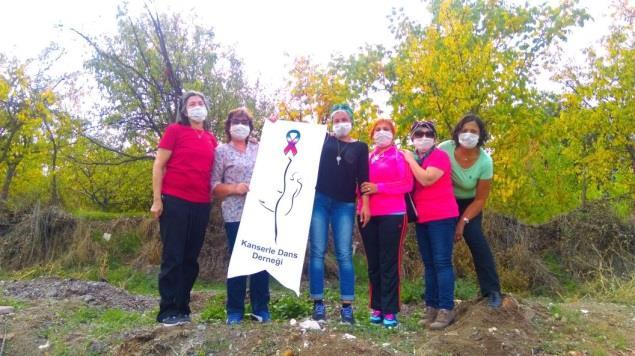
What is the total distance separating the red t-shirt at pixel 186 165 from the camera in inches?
177

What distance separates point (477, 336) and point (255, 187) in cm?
220

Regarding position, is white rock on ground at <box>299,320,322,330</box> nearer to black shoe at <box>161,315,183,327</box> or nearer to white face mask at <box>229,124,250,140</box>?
black shoe at <box>161,315,183,327</box>

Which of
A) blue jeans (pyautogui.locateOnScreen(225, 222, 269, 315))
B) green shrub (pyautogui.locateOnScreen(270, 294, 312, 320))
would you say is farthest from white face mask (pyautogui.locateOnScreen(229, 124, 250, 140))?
green shrub (pyautogui.locateOnScreen(270, 294, 312, 320))

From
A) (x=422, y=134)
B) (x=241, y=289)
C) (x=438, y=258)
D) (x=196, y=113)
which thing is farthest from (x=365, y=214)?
(x=196, y=113)

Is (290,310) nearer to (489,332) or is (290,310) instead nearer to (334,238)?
(334,238)

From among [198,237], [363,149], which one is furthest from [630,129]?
[198,237]

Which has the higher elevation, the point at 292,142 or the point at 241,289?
the point at 292,142

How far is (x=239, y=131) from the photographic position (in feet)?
15.5

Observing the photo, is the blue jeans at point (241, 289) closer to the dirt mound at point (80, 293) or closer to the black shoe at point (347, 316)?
the black shoe at point (347, 316)

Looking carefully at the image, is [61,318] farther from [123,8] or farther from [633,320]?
[123,8]

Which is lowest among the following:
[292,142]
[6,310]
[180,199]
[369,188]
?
[6,310]

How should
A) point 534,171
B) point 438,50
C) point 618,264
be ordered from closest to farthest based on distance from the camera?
point 438,50 → point 618,264 → point 534,171

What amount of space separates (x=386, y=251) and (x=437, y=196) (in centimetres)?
66

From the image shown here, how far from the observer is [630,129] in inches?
436
